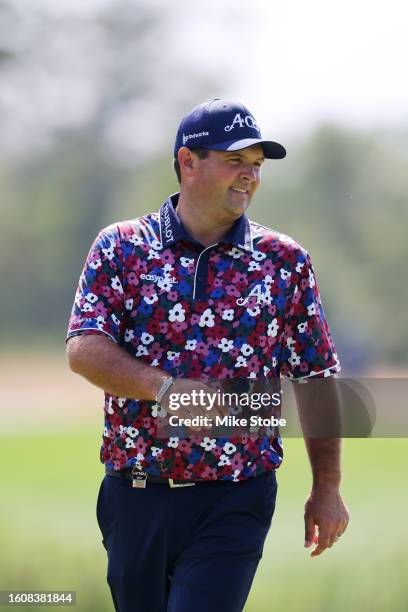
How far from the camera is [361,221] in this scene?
5973 mm

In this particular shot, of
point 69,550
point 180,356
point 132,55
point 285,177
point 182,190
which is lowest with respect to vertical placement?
point 69,550

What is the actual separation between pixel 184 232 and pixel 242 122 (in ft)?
1.31

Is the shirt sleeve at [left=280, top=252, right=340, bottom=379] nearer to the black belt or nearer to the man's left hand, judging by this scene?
the man's left hand

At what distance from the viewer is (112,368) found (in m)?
2.77

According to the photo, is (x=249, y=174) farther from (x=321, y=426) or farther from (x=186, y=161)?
(x=321, y=426)

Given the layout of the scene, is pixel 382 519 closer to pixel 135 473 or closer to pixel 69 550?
pixel 69 550

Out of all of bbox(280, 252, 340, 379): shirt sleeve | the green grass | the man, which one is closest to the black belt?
the man

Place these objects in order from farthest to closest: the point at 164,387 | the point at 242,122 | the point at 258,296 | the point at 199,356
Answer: the point at 242,122, the point at 258,296, the point at 199,356, the point at 164,387

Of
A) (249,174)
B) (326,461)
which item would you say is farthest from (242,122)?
(326,461)

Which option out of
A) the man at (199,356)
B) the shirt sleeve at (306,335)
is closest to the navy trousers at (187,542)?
the man at (199,356)

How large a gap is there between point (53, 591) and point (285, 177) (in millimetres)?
2786

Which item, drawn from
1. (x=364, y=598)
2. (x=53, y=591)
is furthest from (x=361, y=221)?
(x=53, y=591)

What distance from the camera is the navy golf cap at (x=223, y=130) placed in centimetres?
306

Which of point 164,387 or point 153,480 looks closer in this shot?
point 164,387
